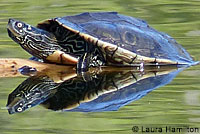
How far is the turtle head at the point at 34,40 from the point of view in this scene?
734 centimetres

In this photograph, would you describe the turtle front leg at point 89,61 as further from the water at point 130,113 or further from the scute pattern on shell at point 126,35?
the water at point 130,113

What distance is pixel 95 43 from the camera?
281 inches

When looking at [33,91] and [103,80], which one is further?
[103,80]

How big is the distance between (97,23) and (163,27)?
247cm

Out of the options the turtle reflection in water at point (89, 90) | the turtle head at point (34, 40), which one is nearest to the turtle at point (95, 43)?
the turtle head at point (34, 40)

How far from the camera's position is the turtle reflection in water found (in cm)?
565

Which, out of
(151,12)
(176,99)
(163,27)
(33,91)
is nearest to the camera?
(176,99)

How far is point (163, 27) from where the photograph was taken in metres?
9.59

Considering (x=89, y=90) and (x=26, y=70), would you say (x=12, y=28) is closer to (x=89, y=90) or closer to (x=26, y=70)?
(x=26, y=70)

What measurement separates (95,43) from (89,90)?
1.04 m

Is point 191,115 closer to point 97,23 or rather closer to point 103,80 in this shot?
point 103,80

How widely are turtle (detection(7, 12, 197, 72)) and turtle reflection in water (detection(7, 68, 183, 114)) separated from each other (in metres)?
0.23

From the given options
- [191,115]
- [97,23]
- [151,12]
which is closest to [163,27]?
[151,12]

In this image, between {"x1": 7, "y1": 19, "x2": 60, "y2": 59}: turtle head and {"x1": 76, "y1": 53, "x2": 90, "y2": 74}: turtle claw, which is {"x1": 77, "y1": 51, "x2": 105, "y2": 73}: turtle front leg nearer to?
{"x1": 76, "y1": 53, "x2": 90, "y2": 74}: turtle claw
